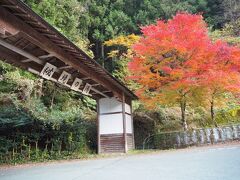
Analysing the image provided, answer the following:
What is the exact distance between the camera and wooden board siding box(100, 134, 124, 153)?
14830 mm

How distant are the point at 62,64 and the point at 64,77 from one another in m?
0.82

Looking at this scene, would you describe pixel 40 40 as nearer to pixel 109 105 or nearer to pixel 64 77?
pixel 64 77

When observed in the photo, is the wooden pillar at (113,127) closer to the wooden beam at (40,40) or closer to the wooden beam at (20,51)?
the wooden beam at (40,40)

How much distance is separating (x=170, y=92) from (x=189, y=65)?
1.60 m

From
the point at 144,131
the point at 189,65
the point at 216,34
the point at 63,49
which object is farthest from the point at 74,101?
the point at 216,34

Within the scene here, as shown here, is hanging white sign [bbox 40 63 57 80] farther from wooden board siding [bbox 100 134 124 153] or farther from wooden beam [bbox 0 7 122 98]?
wooden board siding [bbox 100 134 124 153]

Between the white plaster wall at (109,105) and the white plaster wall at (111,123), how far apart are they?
0.91ft

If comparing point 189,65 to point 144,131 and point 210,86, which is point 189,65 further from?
point 144,131

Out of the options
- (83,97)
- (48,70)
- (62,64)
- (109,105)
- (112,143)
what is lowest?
(112,143)

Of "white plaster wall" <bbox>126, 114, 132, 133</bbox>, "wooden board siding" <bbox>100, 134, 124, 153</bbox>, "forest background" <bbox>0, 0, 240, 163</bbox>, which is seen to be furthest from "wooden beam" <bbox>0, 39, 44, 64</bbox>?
"white plaster wall" <bbox>126, 114, 132, 133</bbox>

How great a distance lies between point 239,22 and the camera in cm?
2775

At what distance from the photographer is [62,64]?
10484 millimetres

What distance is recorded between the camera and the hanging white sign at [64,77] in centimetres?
1099

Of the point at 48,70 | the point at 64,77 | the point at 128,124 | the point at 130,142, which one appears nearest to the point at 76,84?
the point at 64,77
